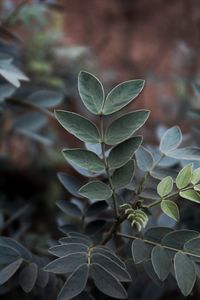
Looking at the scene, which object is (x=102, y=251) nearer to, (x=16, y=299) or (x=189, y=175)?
(x=189, y=175)

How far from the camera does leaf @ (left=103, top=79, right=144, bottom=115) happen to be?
779mm

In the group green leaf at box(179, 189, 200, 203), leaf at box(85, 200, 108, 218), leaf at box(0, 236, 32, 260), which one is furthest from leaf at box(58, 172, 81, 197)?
green leaf at box(179, 189, 200, 203)

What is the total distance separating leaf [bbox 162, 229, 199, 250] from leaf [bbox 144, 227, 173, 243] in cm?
2

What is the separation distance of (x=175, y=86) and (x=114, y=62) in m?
0.55

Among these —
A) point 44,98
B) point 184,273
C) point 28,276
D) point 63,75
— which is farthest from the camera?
point 63,75

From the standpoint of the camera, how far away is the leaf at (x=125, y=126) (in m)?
0.77

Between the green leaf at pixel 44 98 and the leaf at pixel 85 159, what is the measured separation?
39 cm

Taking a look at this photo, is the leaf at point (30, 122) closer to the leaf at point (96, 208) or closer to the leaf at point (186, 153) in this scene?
the leaf at point (96, 208)

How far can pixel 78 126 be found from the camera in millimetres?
784

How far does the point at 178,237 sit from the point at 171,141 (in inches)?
7.1

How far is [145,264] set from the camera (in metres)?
0.85

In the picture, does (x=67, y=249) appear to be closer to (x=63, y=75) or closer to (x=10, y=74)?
(x=10, y=74)

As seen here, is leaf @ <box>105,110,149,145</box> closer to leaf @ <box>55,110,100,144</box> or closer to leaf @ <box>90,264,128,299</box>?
leaf @ <box>55,110,100,144</box>

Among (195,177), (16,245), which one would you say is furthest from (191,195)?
(16,245)
